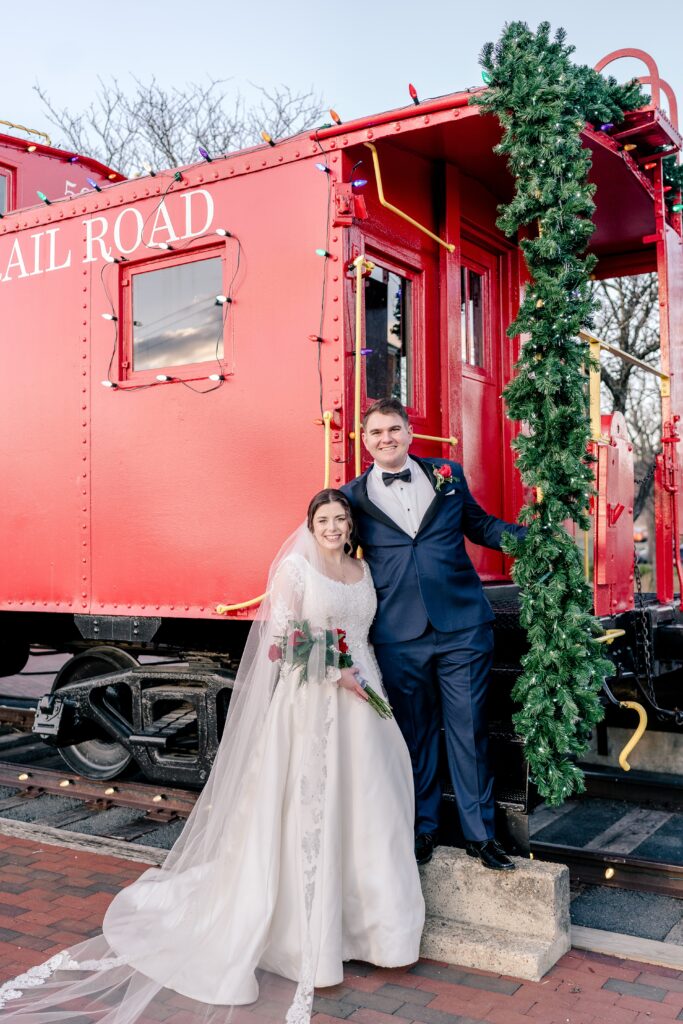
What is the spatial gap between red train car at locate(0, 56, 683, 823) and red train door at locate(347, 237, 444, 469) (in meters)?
0.01

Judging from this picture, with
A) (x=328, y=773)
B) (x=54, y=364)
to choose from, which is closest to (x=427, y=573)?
(x=328, y=773)

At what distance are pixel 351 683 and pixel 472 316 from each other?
97.0 inches

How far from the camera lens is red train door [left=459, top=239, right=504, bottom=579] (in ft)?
16.7

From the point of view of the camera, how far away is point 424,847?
3.85 metres

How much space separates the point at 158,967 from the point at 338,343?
8.44 feet

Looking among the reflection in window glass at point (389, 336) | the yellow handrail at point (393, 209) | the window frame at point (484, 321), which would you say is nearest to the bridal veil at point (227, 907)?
the reflection in window glass at point (389, 336)

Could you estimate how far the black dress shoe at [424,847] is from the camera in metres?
3.82

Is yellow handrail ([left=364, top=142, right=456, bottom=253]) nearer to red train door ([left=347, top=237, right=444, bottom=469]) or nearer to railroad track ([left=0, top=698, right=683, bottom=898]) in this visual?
red train door ([left=347, top=237, right=444, bottom=469])

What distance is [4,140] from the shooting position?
675 centimetres

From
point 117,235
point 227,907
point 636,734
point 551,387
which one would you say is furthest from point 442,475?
point 117,235

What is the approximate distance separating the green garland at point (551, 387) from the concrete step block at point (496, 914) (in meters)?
0.34

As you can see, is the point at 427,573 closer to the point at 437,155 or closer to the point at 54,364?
the point at 437,155

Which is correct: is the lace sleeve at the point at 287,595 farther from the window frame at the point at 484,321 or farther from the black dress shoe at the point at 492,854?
the window frame at the point at 484,321

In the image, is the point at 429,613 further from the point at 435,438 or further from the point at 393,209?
the point at 393,209
